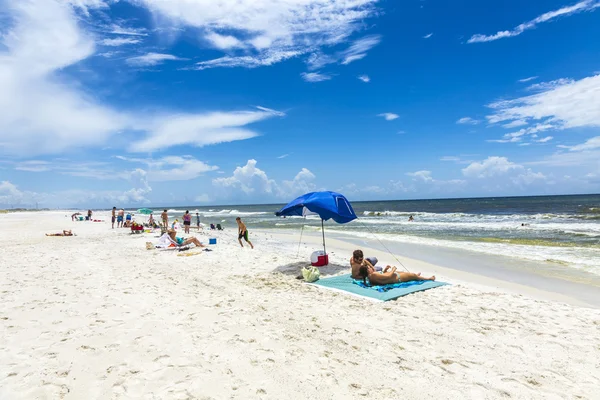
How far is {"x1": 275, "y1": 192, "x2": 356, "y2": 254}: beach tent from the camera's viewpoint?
28.9 feet

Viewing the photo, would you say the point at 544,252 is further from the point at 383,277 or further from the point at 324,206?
the point at 324,206

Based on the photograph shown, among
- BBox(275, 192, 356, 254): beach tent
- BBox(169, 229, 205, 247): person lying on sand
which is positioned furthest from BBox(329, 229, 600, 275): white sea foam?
BBox(169, 229, 205, 247): person lying on sand

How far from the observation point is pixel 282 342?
15.3 ft

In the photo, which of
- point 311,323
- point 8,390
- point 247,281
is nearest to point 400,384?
point 311,323

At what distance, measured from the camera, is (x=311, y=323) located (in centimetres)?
547

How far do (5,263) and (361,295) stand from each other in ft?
36.0

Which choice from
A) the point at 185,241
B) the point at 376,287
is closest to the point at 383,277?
the point at 376,287

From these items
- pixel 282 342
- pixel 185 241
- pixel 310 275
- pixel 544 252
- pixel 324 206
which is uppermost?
pixel 324 206

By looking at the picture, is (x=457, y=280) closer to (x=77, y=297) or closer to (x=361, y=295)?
(x=361, y=295)

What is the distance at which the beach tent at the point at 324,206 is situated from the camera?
8.82 metres

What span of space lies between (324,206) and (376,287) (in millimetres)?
2431

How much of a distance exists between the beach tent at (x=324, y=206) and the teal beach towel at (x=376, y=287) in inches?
64.7

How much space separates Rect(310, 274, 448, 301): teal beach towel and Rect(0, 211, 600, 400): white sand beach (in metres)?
0.24

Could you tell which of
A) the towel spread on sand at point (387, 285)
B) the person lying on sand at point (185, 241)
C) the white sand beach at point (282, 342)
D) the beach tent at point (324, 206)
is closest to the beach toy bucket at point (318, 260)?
the beach tent at point (324, 206)
